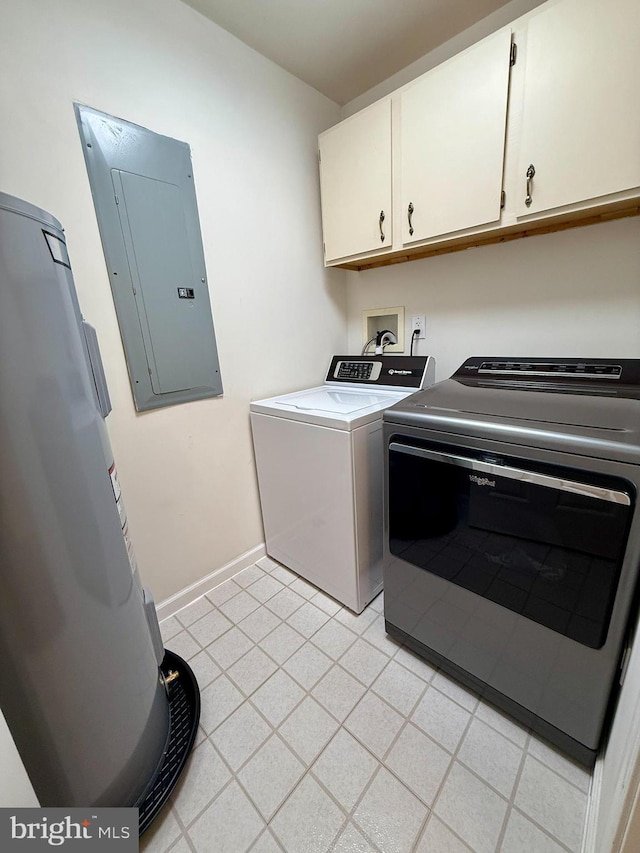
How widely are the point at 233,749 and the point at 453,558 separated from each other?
3.03 feet

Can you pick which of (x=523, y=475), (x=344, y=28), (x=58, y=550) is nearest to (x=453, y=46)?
(x=344, y=28)

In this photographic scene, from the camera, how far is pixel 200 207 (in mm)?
1454

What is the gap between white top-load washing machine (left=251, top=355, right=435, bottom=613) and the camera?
1365 millimetres

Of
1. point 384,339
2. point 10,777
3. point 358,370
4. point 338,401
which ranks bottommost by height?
point 10,777

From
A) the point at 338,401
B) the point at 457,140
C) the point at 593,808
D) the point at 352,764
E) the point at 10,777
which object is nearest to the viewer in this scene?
the point at 10,777

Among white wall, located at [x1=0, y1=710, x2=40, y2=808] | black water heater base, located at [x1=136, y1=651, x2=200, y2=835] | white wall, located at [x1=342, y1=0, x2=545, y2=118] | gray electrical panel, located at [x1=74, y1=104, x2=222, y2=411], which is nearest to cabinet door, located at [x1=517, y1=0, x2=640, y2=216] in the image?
white wall, located at [x1=342, y1=0, x2=545, y2=118]

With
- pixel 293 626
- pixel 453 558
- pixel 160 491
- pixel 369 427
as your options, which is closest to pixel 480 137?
pixel 369 427

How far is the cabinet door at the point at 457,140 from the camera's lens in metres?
1.20

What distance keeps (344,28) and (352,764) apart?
107 inches

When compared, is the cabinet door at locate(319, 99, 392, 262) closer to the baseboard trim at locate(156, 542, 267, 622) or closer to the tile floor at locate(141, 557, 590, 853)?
the baseboard trim at locate(156, 542, 267, 622)

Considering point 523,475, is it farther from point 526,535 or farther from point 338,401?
point 338,401

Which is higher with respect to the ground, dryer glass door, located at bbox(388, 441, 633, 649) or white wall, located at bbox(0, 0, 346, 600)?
white wall, located at bbox(0, 0, 346, 600)

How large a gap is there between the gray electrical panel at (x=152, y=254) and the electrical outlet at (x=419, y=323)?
110 centimetres

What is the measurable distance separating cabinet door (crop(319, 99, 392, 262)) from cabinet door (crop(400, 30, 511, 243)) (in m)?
0.10
